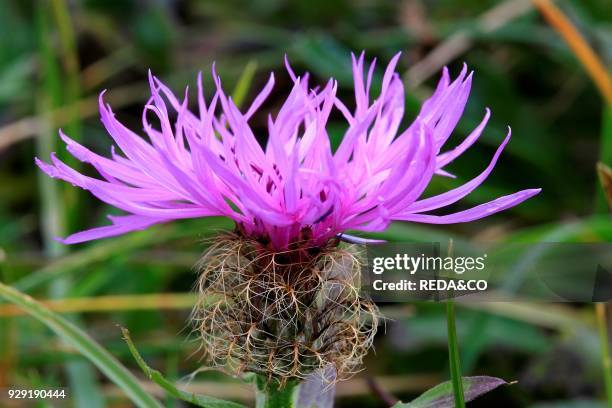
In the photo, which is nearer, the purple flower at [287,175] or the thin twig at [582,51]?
the purple flower at [287,175]

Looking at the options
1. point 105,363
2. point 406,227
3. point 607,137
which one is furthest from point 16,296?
point 607,137

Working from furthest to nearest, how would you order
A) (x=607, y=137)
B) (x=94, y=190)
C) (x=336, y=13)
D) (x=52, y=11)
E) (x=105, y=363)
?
1. (x=336, y=13)
2. (x=52, y=11)
3. (x=607, y=137)
4. (x=105, y=363)
5. (x=94, y=190)

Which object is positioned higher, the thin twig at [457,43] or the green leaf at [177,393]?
the thin twig at [457,43]

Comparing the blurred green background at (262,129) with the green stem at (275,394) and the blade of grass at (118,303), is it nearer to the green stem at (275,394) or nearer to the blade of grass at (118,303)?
the blade of grass at (118,303)

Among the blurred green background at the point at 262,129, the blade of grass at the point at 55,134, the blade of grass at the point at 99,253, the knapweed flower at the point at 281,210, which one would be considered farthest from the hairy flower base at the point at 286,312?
the blade of grass at the point at 55,134

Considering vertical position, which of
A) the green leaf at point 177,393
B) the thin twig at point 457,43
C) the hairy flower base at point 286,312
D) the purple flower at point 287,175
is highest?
the thin twig at point 457,43

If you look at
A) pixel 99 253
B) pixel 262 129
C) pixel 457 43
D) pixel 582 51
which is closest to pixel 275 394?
pixel 99 253

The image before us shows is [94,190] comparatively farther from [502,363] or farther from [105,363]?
[502,363]
